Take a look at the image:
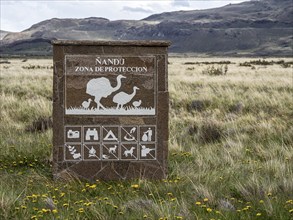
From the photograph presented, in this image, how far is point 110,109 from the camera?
641 centimetres

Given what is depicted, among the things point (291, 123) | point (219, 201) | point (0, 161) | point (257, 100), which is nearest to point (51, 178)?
point (0, 161)

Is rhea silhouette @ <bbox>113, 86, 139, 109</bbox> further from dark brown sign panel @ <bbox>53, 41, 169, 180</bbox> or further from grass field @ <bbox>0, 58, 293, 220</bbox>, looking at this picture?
grass field @ <bbox>0, 58, 293, 220</bbox>

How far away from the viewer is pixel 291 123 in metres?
10.8

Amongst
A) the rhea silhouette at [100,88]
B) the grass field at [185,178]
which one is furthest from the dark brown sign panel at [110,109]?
the grass field at [185,178]

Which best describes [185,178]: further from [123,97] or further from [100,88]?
[100,88]

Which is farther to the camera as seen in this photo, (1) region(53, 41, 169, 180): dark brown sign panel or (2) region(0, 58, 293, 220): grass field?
(1) region(53, 41, 169, 180): dark brown sign panel

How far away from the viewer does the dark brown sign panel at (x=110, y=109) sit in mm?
6391

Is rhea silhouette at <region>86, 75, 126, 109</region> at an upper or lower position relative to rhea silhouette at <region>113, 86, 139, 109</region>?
upper

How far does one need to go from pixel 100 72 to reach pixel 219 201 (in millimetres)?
2366

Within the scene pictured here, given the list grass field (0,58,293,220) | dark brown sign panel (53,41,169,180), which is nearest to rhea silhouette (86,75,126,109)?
dark brown sign panel (53,41,169,180)

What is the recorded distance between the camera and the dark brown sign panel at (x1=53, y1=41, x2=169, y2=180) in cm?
639

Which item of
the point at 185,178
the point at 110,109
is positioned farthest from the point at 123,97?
the point at 185,178

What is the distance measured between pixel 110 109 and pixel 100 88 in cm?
31

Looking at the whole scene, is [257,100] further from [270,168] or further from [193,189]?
[193,189]
